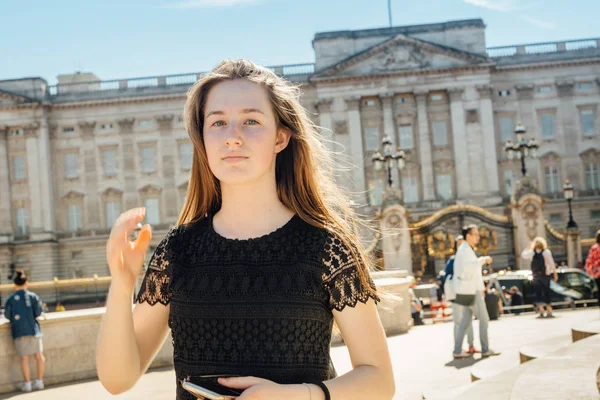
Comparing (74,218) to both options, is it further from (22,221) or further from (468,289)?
(468,289)

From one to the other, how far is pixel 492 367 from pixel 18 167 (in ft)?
162

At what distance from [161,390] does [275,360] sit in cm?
741

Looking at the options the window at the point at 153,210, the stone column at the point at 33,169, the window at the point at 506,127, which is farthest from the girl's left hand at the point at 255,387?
the stone column at the point at 33,169

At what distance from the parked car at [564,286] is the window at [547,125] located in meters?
31.6

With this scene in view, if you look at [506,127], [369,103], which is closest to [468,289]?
[369,103]

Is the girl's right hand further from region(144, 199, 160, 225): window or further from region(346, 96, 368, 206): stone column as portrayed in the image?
region(144, 199, 160, 225): window

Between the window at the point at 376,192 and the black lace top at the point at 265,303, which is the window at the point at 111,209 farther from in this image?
the black lace top at the point at 265,303

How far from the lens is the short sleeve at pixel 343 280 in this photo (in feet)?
7.84

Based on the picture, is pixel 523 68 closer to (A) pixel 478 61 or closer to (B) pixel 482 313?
(A) pixel 478 61

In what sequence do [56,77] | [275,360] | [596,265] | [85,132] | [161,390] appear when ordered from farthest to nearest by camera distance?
[56,77] → [85,132] → [596,265] → [161,390] → [275,360]

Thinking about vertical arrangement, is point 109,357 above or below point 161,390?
above

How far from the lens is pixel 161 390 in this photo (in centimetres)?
936

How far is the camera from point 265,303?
7.75ft

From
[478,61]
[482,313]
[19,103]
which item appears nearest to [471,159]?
[478,61]
